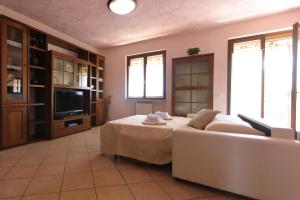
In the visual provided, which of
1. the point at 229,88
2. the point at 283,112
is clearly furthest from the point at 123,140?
the point at 283,112

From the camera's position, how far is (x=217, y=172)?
5.17ft

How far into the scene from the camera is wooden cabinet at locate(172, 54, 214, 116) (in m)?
3.77

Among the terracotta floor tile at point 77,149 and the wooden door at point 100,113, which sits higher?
the wooden door at point 100,113

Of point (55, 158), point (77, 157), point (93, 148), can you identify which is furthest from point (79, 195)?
point (93, 148)

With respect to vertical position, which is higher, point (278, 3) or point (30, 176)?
point (278, 3)

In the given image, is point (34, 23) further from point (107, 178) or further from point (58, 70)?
point (107, 178)

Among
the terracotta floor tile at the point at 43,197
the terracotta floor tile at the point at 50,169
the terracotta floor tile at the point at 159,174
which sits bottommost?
the terracotta floor tile at the point at 159,174

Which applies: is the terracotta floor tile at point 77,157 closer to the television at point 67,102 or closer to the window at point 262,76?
the television at point 67,102

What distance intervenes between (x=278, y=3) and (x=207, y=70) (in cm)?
172

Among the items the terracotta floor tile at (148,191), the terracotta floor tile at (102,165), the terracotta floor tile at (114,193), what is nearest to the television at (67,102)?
the terracotta floor tile at (102,165)

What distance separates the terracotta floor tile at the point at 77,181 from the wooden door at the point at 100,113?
330cm

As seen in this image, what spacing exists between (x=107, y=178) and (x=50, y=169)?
844mm

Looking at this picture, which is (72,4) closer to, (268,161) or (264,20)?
(268,161)

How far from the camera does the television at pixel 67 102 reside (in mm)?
3746
